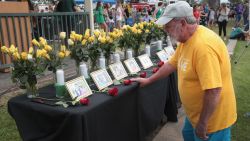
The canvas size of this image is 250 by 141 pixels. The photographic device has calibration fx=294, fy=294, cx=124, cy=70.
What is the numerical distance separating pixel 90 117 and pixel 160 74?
861 mm

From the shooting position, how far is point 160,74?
2.64 m

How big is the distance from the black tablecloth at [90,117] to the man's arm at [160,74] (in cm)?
7

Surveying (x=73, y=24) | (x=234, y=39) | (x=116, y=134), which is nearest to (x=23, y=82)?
(x=116, y=134)

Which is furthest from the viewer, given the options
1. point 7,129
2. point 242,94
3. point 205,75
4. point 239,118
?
point 242,94

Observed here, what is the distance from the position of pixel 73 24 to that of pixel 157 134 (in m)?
3.71

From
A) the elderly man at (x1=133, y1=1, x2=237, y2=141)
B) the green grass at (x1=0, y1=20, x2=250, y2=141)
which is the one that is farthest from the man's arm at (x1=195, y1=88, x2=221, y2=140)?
the green grass at (x1=0, y1=20, x2=250, y2=141)

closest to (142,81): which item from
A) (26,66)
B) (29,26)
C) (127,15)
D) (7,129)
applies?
(26,66)

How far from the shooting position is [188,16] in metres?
1.88

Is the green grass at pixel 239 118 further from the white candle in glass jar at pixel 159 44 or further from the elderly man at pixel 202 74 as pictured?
the elderly man at pixel 202 74

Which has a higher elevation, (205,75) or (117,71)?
(205,75)

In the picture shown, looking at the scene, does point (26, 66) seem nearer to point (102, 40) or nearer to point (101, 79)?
point (101, 79)

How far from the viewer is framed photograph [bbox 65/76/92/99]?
7.07ft

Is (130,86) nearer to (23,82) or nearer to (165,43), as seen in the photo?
(23,82)

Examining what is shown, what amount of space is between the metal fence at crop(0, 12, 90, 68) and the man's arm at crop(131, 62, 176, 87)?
3.32m
